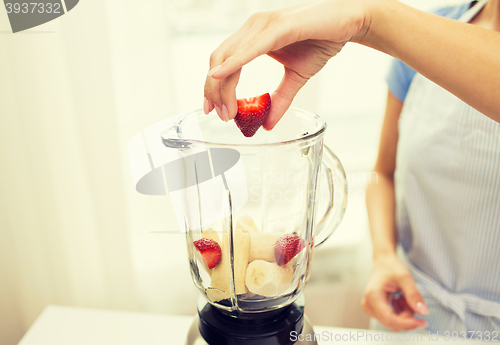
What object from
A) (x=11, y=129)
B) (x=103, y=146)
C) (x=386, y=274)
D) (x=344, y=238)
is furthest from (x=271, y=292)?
(x=344, y=238)

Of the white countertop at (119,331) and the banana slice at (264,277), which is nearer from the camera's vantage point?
the banana slice at (264,277)

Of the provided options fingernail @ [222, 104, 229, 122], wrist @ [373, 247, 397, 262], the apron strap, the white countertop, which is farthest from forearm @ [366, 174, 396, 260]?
fingernail @ [222, 104, 229, 122]

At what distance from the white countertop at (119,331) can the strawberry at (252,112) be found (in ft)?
1.37

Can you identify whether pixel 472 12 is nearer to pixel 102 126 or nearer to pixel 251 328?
pixel 251 328

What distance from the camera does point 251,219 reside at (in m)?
0.53

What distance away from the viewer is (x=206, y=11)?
1009mm

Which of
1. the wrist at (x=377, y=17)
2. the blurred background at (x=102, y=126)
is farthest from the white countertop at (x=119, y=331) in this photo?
the wrist at (x=377, y=17)

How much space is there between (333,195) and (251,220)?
0.40ft

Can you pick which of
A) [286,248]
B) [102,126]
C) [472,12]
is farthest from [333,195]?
[102,126]

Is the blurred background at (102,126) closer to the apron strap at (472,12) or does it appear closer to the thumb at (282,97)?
the apron strap at (472,12)

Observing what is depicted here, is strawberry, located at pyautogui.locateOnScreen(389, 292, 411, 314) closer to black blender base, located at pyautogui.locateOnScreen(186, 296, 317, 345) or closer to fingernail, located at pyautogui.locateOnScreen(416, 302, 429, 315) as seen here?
fingernail, located at pyautogui.locateOnScreen(416, 302, 429, 315)

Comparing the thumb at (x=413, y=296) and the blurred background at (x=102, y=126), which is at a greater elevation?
the blurred background at (x=102, y=126)

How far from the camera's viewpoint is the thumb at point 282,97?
0.51 metres

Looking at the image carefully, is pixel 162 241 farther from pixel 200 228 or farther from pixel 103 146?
pixel 200 228
